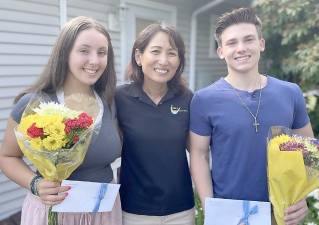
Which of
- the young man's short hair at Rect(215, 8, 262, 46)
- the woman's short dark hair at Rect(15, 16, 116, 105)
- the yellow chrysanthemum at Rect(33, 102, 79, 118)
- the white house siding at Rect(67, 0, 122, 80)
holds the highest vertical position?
the white house siding at Rect(67, 0, 122, 80)

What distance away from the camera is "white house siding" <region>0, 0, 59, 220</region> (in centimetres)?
409

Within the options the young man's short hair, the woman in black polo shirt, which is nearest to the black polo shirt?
the woman in black polo shirt

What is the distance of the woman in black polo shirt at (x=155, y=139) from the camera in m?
2.26

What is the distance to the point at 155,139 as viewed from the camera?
2.24m

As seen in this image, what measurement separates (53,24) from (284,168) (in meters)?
3.71

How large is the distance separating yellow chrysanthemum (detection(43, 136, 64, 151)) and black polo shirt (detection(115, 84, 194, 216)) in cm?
71

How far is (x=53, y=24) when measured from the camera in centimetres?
467

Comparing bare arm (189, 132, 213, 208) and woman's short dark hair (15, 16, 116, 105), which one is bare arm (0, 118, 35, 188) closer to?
woman's short dark hair (15, 16, 116, 105)

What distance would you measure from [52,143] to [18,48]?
2975 millimetres

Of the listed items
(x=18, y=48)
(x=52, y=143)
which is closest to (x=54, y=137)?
(x=52, y=143)

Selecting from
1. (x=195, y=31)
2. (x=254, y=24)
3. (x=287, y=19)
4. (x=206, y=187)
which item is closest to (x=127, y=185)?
(x=206, y=187)

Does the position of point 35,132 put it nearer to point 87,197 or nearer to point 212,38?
point 87,197

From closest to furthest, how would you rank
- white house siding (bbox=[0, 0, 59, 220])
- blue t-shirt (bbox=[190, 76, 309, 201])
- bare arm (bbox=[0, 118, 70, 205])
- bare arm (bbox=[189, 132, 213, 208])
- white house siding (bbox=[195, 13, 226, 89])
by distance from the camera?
1. bare arm (bbox=[0, 118, 70, 205])
2. blue t-shirt (bbox=[190, 76, 309, 201])
3. bare arm (bbox=[189, 132, 213, 208])
4. white house siding (bbox=[0, 0, 59, 220])
5. white house siding (bbox=[195, 13, 226, 89])

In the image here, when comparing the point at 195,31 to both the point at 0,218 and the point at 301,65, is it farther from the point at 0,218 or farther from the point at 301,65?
the point at 0,218
